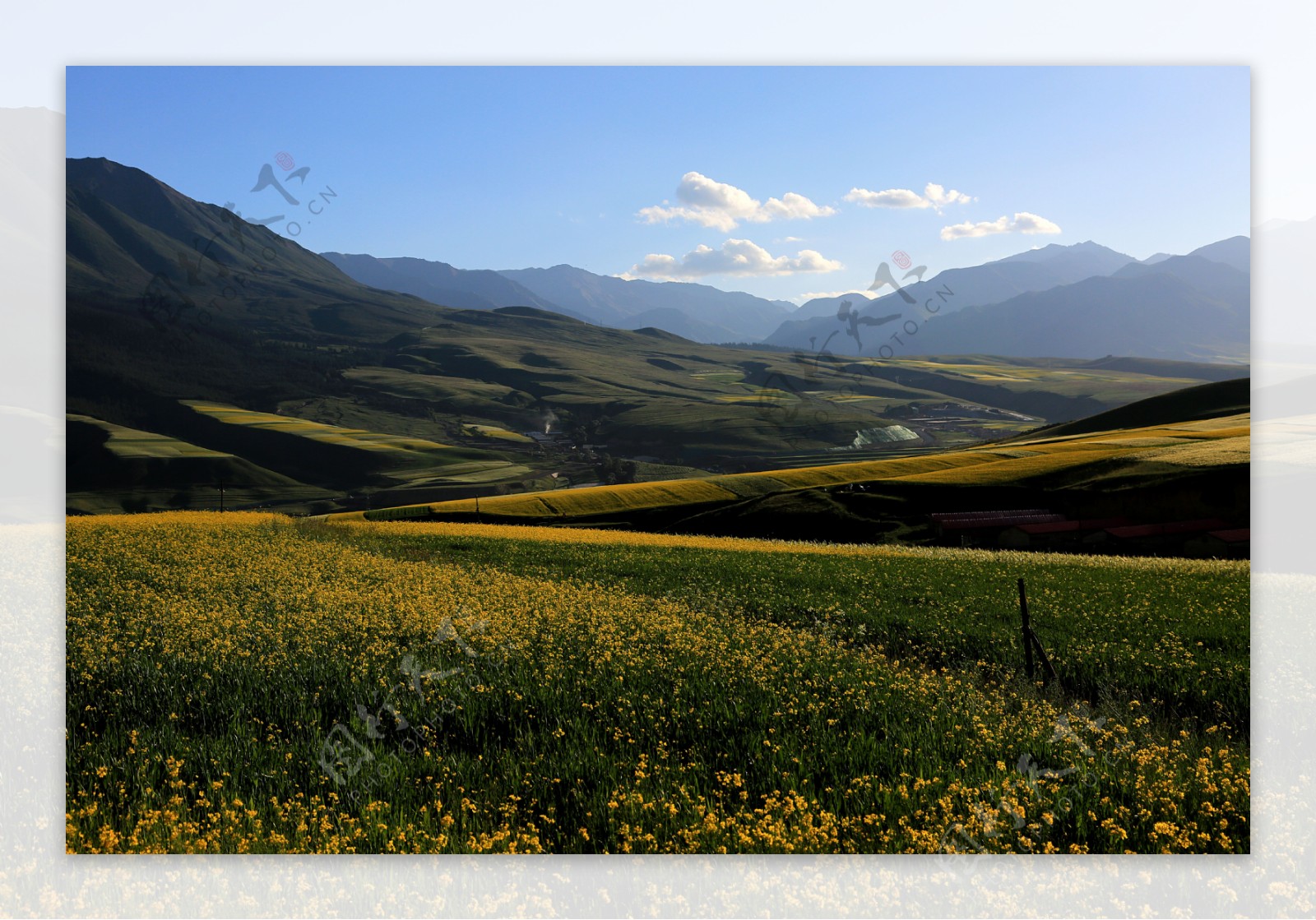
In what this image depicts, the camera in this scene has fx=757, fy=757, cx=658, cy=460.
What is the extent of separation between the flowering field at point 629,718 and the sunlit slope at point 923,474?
7978 mm

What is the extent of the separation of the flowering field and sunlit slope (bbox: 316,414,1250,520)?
798cm

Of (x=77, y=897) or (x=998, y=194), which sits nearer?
(x=77, y=897)

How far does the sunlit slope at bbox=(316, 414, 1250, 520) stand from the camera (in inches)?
625

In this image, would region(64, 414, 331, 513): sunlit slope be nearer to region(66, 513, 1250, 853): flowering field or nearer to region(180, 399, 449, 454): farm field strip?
region(66, 513, 1250, 853): flowering field

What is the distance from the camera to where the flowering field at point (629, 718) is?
4.88m

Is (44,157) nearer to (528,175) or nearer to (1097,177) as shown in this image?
(528,175)

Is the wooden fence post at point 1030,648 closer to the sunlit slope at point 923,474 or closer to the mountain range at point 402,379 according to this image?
the mountain range at point 402,379

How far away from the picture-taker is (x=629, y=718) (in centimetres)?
564

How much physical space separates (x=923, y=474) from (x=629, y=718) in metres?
18.6

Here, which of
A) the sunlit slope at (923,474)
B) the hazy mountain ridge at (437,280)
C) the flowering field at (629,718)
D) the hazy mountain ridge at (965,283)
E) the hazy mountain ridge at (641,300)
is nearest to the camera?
the flowering field at (629,718)

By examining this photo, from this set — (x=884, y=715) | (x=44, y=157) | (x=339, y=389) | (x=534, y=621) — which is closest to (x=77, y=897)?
(x=534, y=621)

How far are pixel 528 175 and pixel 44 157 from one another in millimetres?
4482

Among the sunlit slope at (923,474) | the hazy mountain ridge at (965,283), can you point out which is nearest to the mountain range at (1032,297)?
the hazy mountain ridge at (965,283)

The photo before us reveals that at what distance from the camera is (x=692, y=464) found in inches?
787
